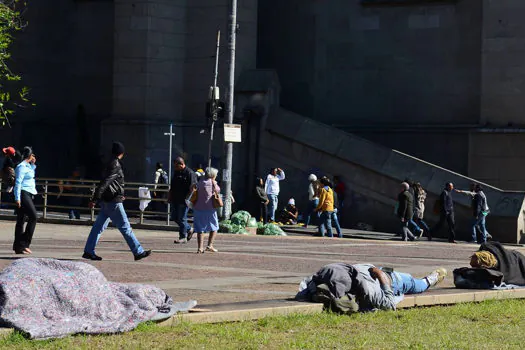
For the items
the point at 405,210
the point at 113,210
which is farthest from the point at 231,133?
the point at 113,210

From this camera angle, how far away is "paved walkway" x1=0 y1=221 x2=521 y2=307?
13234mm

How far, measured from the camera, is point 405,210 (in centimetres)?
2883

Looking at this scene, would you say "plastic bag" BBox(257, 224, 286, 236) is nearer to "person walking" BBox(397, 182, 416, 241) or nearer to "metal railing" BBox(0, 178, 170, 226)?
"metal railing" BBox(0, 178, 170, 226)

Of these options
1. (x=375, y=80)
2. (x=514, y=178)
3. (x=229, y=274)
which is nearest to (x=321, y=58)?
(x=375, y=80)

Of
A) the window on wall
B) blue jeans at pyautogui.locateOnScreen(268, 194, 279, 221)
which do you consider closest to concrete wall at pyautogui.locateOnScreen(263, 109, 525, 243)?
blue jeans at pyautogui.locateOnScreen(268, 194, 279, 221)

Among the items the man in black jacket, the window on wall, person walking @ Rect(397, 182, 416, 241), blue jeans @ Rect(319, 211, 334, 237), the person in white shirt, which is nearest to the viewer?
the man in black jacket

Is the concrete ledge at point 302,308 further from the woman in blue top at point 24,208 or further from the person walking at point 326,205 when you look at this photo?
the person walking at point 326,205

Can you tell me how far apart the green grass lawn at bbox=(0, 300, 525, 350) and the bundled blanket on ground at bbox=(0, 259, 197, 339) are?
0.39 feet

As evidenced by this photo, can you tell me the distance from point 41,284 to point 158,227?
19235 millimetres

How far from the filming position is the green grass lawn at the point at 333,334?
8695 mm

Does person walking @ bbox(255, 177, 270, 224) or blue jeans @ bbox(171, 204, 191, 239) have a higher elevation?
blue jeans @ bbox(171, 204, 191, 239)

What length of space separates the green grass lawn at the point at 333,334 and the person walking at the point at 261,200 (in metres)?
20.2

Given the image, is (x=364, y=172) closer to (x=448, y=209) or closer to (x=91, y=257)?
(x=448, y=209)

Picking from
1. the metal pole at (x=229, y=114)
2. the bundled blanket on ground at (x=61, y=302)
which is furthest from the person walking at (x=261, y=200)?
the bundled blanket on ground at (x=61, y=302)
